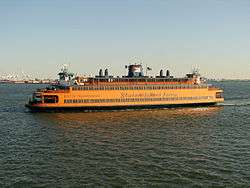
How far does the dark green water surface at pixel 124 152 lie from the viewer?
98.1 feet

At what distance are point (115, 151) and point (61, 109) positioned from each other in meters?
37.1

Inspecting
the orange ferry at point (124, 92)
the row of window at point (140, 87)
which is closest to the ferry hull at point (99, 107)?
the orange ferry at point (124, 92)

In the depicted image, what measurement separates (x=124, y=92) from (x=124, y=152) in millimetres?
41773

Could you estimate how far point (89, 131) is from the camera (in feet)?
172

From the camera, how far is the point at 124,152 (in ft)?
128

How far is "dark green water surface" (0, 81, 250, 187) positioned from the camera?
29.9 m

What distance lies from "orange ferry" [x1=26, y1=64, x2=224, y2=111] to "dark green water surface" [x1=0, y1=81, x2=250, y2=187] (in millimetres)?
9417

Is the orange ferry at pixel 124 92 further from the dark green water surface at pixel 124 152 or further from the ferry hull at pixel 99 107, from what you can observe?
the dark green water surface at pixel 124 152

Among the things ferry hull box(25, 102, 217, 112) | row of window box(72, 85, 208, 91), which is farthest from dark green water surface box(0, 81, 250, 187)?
row of window box(72, 85, 208, 91)

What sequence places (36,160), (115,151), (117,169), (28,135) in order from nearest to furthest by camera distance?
(117,169)
(36,160)
(115,151)
(28,135)

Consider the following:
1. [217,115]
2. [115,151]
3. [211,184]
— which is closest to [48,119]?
[115,151]

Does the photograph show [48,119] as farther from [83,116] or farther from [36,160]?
[36,160]

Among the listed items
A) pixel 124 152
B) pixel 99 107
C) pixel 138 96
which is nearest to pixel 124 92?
pixel 138 96

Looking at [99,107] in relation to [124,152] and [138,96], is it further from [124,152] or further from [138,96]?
[124,152]
